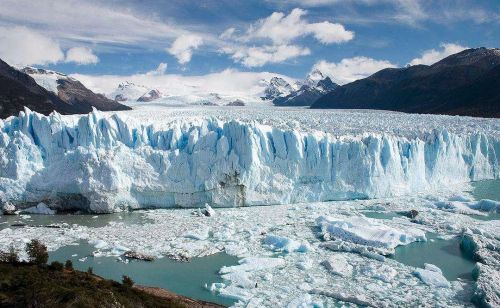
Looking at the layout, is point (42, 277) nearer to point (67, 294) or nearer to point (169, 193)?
point (67, 294)

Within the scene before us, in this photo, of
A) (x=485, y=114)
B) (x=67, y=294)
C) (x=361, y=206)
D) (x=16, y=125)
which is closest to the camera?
(x=67, y=294)

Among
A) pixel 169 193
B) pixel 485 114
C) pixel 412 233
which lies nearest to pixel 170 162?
pixel 169 193

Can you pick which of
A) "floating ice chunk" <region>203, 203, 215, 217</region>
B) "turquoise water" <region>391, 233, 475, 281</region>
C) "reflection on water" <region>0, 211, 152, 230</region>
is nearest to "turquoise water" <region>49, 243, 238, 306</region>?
"reflection on water" <region>0, 211, 152, 230</region>

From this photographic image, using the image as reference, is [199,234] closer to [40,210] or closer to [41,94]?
[40,210]

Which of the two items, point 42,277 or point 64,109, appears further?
point 64,109

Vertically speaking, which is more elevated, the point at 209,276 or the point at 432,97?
the point at 432,97

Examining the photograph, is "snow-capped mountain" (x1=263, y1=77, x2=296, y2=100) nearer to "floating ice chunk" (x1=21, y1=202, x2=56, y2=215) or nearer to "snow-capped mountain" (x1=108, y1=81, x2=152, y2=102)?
"snow-capped mountain" (x1=108, y1=81, x2=152, y2=102)
